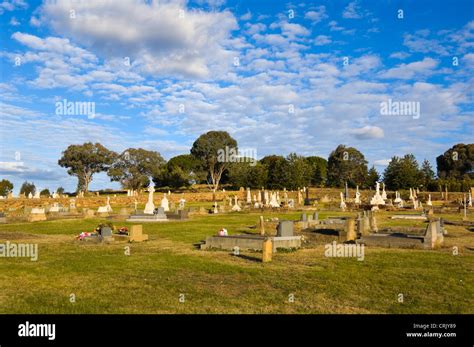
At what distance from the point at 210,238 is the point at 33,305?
9.10m

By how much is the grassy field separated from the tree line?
68.4 m

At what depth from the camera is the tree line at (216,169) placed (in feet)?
280

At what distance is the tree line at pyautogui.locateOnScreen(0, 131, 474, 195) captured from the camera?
8544 centimetres

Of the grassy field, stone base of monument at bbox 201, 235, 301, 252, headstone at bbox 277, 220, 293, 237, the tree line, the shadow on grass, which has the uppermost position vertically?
the tree line

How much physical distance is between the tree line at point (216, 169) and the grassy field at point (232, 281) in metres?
68.4

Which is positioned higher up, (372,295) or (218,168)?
(218,168)

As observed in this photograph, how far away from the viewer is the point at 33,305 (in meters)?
8.37

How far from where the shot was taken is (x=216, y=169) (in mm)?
97375
